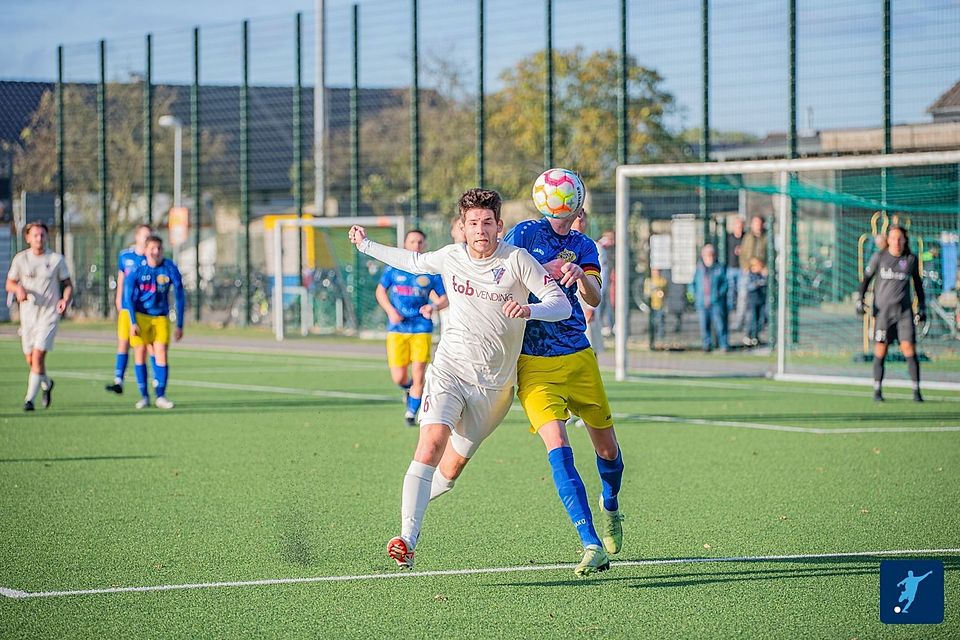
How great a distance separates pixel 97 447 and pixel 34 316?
3503 millimetres

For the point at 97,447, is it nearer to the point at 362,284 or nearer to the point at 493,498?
the point at 493,498

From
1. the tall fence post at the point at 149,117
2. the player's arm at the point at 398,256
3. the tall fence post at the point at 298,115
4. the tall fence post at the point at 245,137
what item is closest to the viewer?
the player's arm at the point at 398,256

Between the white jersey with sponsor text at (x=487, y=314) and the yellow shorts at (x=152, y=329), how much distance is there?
8.49 metres

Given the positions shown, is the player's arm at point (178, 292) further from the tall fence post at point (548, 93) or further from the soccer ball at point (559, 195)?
the tall fence post at point (548, 93)

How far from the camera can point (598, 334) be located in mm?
14602

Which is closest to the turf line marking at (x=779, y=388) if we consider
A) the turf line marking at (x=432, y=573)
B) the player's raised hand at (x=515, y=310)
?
the turf line marking at (x=432, y=573)

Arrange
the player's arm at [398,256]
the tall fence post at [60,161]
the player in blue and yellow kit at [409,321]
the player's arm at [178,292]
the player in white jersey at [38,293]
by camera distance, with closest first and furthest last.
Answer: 1. the player's arm at [398,256]
2. the player in blue and yellow kit at [409,321]
3. the player in white jersey at [38,293]
4. the player's arm at [178,292]
5. the tall fence post at [60,161]

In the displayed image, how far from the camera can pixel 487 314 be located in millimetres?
6707

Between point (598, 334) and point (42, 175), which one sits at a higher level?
point (42, 175)

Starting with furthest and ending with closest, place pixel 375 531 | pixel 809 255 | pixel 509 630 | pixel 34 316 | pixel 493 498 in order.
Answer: pixel 809 255
pixel 34 316
pixel 493 498
pixel 375 531
pixel 509 630

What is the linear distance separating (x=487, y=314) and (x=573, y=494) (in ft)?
3.47

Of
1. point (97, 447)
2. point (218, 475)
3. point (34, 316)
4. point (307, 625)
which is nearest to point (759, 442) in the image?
point (218, 475)

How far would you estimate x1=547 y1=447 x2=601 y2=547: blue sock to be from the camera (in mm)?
6340

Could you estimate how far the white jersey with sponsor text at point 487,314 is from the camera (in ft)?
21.8
